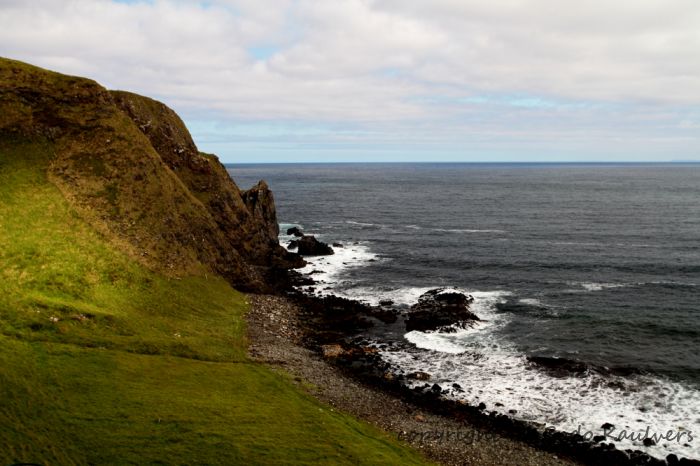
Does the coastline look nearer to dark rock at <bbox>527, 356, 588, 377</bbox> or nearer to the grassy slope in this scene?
the grassy slope

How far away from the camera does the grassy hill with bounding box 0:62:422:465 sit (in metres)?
29.8

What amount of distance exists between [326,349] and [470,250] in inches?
2312

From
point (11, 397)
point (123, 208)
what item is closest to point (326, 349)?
point (11, 397)

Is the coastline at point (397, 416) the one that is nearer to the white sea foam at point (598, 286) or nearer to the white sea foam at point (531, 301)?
the white sea foam at point (531, 301)

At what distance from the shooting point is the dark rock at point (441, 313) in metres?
62.3

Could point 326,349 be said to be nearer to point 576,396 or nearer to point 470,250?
point 576,396

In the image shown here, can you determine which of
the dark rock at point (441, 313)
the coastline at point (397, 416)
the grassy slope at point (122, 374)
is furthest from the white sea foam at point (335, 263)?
the coastline at point (397, 416)

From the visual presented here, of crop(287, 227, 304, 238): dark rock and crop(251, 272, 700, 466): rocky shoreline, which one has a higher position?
crop(287, 227, 304, 238): dark rock

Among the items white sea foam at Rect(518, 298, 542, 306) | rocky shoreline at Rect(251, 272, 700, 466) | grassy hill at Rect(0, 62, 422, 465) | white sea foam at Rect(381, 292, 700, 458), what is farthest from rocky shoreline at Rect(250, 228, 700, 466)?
white sea foam at Rect(518, 298, 542, 306)

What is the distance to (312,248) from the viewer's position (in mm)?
101500

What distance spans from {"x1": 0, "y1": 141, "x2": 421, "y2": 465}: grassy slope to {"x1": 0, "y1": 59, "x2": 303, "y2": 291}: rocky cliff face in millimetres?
4414

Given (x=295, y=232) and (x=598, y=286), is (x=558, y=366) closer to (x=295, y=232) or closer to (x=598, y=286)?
(x=598, y=286)

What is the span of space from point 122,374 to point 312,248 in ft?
214

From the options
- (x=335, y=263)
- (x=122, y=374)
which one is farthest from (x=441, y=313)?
(x=122, y=374)
